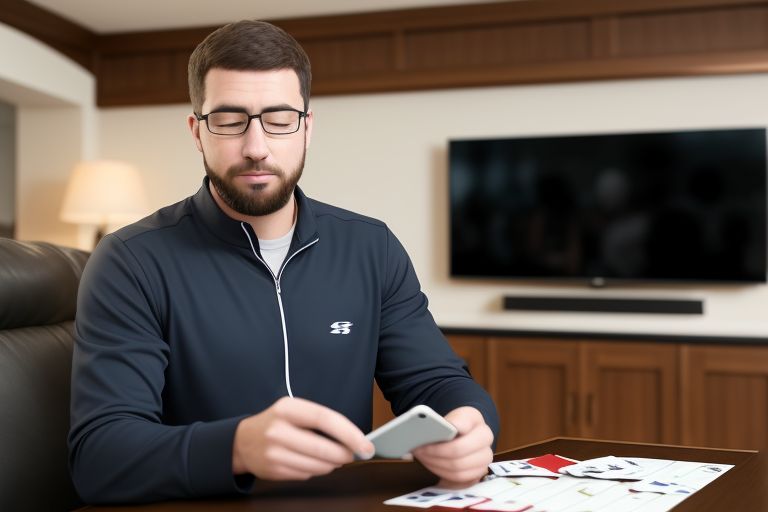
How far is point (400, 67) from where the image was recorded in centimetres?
474

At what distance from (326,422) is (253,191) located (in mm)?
527

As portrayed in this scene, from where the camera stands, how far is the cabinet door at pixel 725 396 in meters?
3.77

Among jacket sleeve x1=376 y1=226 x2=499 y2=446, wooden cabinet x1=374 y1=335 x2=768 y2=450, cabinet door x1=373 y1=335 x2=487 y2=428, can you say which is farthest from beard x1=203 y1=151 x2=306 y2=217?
cabinet door x1=373 y1=335 x2=487 y2=428

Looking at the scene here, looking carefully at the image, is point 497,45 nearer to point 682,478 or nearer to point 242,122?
point 242,122

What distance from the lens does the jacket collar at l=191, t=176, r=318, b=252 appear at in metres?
1.46

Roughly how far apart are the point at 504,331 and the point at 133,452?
3.21 metres

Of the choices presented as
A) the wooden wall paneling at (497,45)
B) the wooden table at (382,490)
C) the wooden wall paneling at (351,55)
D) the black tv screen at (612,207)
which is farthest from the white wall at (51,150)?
the wooden table at (382,490)

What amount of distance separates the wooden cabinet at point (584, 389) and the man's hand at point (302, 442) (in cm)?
320

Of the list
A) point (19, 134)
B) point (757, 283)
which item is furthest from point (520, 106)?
point (19, 134)

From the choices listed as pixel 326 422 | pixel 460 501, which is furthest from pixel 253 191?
pixel 460 501

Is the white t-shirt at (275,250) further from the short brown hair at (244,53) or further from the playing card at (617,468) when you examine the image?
the playing card at (617,468)

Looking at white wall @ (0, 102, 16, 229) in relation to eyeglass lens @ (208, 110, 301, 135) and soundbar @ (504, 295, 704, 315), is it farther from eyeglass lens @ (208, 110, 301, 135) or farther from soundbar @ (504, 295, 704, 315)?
eyeglass lens @ (208, 110, 301, 135)

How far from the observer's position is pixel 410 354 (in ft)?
5.09

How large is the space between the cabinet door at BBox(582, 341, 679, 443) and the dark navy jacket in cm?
258
